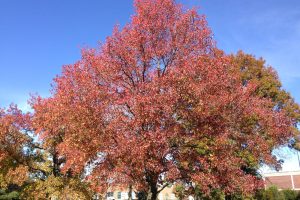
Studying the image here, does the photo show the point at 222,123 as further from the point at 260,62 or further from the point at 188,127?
the point at 260,62

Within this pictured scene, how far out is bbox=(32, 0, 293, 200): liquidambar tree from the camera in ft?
46.3

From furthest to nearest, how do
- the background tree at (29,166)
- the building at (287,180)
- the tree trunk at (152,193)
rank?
the building at (287,180), the background tree at (29,166), the tree trunk at (152,193)

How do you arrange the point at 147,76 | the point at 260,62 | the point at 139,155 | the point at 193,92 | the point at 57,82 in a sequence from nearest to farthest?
Result: the point at 139,155, the point at 193,92, the point at 147,76, the point at 57,82, the point at 260,62

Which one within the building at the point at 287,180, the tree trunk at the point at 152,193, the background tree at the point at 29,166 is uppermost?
the building at the point at 287,180

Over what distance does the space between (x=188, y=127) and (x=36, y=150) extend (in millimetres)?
14525

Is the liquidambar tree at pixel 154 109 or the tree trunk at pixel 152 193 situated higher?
the liquidambar tree at pixel 154 109

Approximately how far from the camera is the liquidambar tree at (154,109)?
555 inches

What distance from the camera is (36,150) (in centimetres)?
2550

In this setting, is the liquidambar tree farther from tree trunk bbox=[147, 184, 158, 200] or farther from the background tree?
the background tree

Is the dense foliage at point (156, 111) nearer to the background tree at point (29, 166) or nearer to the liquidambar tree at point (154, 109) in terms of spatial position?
the liquidambar tree at point (154, 109)

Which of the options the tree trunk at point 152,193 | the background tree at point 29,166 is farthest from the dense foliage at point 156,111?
the background tree at point 29,166

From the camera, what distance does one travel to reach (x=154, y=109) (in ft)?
45.6

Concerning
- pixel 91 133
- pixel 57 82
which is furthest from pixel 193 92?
pixel 57 82

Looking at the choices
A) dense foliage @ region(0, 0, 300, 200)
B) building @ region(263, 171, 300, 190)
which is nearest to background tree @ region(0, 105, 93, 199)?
dense foliage @ region(0, 0, 300, 200)
